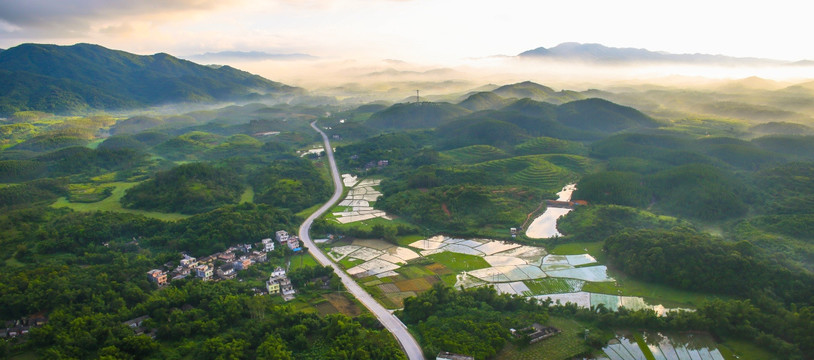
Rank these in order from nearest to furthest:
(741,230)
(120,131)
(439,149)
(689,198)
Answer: (741,230)
(689,198)
(439,149)
(120,131)

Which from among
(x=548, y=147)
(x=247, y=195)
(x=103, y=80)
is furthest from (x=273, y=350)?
(x=103, y=80)

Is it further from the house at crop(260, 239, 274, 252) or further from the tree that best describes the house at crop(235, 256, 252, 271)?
the tree

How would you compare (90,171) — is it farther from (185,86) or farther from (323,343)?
(185,86)

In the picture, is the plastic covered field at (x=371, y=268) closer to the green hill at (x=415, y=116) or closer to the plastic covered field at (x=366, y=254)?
the plastic covered field at (x=366, y=254)

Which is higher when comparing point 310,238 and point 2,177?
point 2,177

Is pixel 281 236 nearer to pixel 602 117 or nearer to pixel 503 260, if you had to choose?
pixel 503 260

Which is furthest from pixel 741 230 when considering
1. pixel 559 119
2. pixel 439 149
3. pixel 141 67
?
pixel 141 67

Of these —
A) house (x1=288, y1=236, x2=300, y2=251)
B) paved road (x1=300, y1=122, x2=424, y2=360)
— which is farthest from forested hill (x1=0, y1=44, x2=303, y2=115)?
house (x1=288, y1=236, x2=300, y2=251)

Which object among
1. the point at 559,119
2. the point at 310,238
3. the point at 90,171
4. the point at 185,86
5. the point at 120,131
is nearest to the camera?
the point at 310,238
